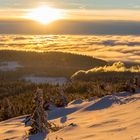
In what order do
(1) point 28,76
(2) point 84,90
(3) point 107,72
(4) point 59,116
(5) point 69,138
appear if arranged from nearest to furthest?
(5) point 69,138, (4) point 59,116, (2) point 84,90, (3) point 107,72, (1) point 28,76

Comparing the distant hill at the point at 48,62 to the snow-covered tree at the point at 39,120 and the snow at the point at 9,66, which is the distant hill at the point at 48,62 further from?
the snow-covered tree at the point at 39,120

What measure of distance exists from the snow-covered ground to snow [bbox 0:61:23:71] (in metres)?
48.9

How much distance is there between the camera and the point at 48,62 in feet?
256

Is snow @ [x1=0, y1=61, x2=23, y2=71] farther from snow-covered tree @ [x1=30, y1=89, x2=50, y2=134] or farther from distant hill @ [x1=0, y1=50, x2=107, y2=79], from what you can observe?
snow-covered tree @ [x1=30, y1=89, x2=50, y2=134]

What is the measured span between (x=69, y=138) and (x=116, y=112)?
3153 millimetres

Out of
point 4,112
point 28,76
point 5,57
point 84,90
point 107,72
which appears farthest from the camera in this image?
point 5,57

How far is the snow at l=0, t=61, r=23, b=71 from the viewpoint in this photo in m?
68.8

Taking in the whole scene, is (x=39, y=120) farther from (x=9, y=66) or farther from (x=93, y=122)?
(x=9, y=66)

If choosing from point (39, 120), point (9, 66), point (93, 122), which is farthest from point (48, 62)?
point (93, 122)

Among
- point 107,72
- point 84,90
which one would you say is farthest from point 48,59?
point 84,90

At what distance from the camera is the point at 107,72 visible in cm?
5522

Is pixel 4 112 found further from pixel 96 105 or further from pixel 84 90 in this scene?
pixel 84 90

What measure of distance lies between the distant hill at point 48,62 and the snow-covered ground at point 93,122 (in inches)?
1745

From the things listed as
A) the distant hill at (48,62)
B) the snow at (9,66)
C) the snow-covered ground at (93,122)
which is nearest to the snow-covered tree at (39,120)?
the snow-covered ground at (93,122)
